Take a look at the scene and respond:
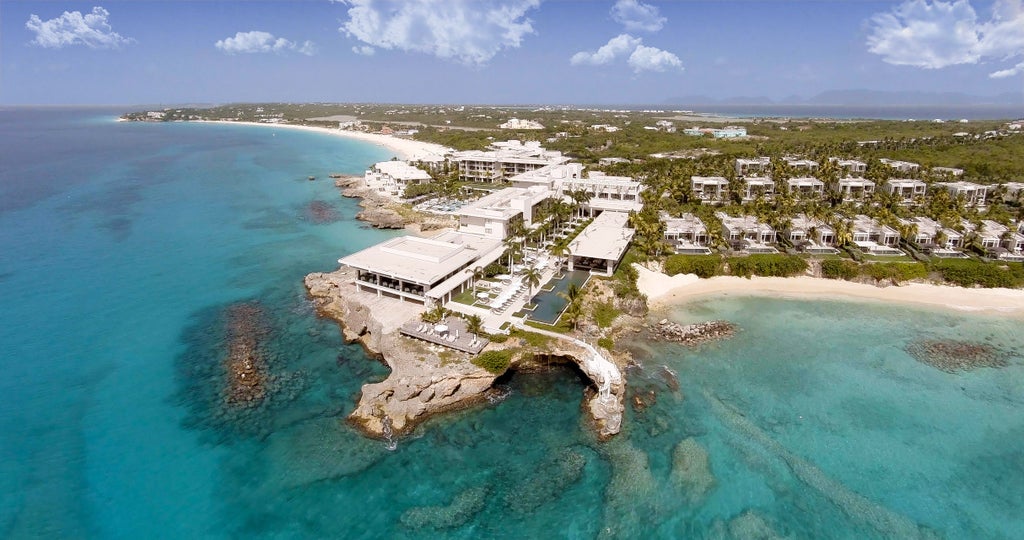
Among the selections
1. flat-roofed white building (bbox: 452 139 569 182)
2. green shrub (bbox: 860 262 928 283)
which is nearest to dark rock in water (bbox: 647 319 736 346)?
green shrub (bbox: 860 262 928 283)

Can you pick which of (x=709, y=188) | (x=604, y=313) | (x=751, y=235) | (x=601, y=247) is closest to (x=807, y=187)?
(x=709, y=188)

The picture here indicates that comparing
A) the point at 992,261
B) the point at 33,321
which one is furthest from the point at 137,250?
the point at 992,261

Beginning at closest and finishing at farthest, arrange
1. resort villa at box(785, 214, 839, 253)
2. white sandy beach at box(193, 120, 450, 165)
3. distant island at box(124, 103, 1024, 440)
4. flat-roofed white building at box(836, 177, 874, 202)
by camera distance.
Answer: distant island at box(124, 103, 1024, 440), resort villa at box(785, 214, 839, 253), flat-roofed white building at box(836, 177, 874, 202), white sandy beach at box(193, 120, 450, 165)

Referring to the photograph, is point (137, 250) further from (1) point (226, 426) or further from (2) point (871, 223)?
(2) point (871, 223)

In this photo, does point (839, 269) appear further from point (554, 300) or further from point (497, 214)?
point (497, 214)

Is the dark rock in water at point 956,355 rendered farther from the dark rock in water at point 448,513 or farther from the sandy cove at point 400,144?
the sandy cove at point 400,144

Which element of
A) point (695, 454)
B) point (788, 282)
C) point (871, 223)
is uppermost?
point (871, 223)

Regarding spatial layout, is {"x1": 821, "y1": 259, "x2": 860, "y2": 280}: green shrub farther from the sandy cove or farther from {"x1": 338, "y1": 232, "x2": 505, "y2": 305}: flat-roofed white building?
the sandy cove
